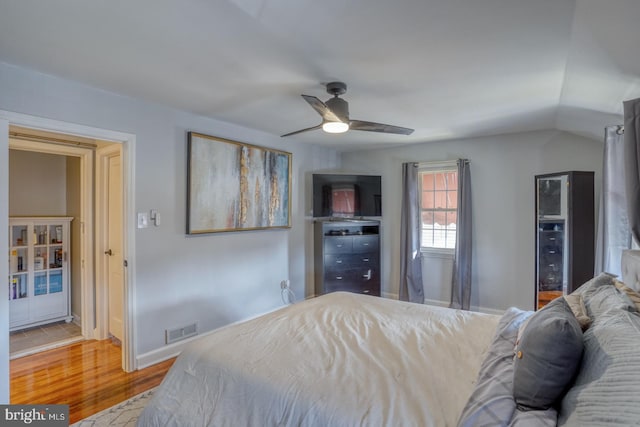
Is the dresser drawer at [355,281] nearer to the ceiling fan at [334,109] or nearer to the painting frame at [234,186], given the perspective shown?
the painting frame at [234,186]

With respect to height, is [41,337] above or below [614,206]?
below

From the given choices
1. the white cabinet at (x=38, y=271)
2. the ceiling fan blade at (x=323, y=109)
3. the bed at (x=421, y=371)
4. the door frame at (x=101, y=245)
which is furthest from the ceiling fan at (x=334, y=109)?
the white cabinet at (x=38, y=271)

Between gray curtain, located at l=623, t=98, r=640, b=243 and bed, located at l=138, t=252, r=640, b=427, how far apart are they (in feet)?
0.96

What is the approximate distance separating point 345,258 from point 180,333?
2.25m

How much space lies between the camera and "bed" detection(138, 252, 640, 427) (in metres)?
1.03

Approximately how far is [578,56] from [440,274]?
3172 millimetres

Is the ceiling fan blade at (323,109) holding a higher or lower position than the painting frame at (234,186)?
higher

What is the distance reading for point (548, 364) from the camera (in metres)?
1.06

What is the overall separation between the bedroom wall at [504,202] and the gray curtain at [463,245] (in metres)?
0.13

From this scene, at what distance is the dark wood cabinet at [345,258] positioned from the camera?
Result: 452cm

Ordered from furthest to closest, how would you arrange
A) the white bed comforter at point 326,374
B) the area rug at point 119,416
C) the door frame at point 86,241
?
the door frame at point 86,241 < the area rug at point 119,416 < the white bed comforter at point 326,374

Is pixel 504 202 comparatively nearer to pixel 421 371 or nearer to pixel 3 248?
pixel 421 371

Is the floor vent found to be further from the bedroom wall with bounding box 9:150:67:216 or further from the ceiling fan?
the bedroom wall with bounding box 9:150:67:216

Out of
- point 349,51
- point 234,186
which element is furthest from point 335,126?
point 234,186
